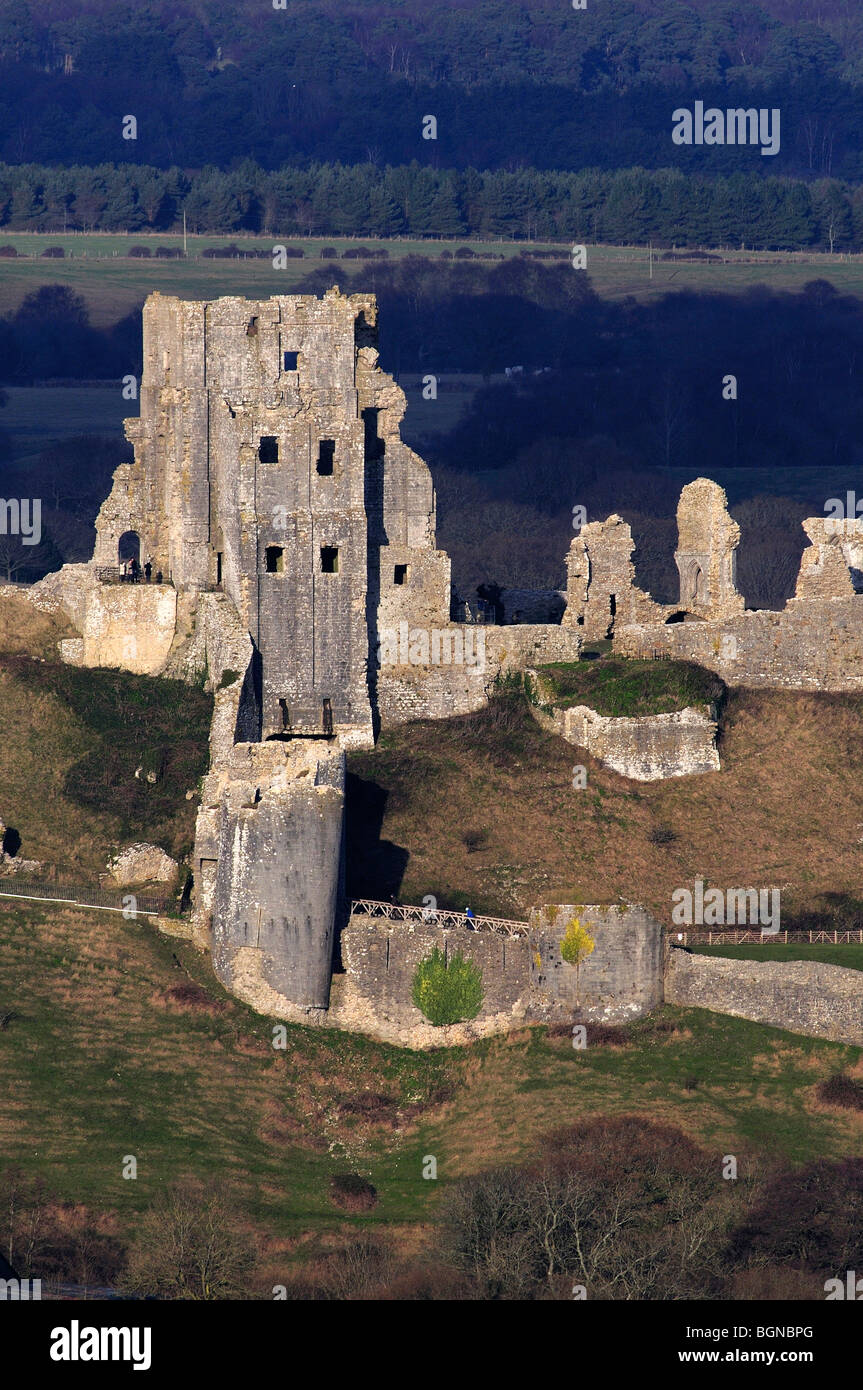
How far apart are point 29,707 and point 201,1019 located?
38.6 ft

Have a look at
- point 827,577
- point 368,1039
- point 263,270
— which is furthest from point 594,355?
point 368,1039

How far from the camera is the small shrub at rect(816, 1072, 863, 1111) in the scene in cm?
5072

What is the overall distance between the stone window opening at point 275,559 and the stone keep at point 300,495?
5 centimetres

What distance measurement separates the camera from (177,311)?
64875 millimetres

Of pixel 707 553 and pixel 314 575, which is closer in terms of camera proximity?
pixel 314 575

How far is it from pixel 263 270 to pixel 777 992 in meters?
113

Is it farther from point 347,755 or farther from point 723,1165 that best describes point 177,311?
point 723,1165

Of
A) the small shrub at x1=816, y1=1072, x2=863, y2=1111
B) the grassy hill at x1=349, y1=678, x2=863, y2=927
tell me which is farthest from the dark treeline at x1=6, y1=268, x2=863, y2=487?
the small shrub at x1=816, y1=1072, x2=863, y2=1111

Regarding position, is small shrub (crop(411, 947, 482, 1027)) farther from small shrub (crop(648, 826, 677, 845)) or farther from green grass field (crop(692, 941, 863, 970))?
small shrub (crop(648, 826, 677, 845))

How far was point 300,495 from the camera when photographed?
6234cm

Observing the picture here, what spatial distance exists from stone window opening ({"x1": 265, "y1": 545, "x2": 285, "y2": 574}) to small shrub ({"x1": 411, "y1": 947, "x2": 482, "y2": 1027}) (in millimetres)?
12127

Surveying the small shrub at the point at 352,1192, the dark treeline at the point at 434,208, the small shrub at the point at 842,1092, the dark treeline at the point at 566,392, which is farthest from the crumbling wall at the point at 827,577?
the dark treeline at the point at 434,208

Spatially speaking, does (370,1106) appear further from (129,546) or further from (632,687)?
(129,546)
